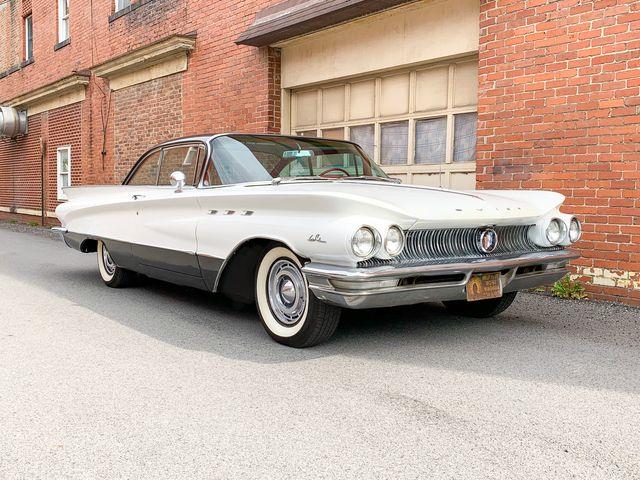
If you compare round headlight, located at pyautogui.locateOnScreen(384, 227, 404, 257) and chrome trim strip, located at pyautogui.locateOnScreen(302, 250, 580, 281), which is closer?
chrome trim strip, located at pyautogui.locateOnScreen(302, 250, 580, 281)

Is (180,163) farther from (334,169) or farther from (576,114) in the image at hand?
(576,114)

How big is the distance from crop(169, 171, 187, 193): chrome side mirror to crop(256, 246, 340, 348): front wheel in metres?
1.22

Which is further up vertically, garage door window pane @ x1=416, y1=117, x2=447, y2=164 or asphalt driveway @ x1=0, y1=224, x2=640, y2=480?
garage door window pane @ x1=416, y1=117, x2=447, y2=164

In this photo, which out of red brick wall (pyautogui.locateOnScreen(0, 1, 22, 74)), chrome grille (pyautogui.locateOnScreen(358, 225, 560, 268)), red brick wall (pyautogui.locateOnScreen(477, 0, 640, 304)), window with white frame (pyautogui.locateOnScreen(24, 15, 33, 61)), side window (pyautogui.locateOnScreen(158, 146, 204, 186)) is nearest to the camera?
chrome grille (pyautogui.locateOnScreen(358, 225, 560, 268))

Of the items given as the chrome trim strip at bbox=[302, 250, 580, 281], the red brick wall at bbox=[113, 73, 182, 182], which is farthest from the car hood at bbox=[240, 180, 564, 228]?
the red brick wall at bbox=[113, 73, 182, 182]

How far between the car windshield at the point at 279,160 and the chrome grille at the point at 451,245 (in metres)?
1.33

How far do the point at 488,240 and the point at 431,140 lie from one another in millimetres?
3965

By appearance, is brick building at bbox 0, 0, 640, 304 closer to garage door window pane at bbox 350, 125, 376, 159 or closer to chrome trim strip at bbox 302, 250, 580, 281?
garage door window pane at bbox 350, 125, 376, 159

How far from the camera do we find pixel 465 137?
291 inches

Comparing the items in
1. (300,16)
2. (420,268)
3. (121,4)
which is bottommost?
(420,268)

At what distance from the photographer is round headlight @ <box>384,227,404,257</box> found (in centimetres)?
356

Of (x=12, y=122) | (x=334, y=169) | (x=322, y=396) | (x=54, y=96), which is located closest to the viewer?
(x=322, y=396)

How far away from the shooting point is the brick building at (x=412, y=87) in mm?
5750

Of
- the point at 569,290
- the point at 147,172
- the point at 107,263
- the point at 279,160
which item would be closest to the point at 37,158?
the point at 107,263
